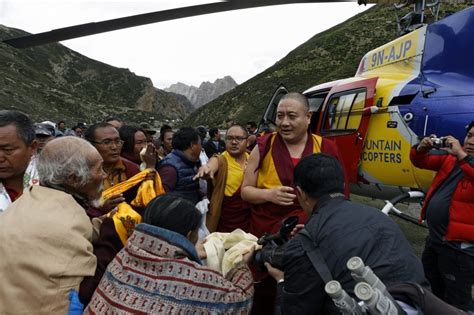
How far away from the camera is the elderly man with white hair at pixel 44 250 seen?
141 cm

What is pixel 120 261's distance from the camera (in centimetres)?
144

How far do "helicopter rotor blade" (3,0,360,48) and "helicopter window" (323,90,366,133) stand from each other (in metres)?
1.69

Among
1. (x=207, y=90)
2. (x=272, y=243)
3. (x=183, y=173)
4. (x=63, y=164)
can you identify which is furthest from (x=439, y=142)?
(x=207, y=90)

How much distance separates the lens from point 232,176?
3115 mm

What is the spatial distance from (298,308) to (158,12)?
3.66m

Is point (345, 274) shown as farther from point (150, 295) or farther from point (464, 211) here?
point (464, 211)

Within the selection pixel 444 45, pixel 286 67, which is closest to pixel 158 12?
pixel 444 45

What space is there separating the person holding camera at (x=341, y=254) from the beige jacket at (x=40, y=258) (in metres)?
0.88

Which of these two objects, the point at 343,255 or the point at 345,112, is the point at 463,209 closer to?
the point at 343,255

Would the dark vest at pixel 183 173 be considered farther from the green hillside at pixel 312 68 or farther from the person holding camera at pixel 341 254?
the green hillside at pixel 312 68

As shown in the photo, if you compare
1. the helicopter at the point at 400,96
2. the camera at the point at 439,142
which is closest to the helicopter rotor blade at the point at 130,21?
the helicopter at the point at 400,96

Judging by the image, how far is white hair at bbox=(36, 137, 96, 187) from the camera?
5.56ft

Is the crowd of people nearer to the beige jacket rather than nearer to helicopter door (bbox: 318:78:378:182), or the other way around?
the beige jacket

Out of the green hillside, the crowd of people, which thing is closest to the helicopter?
the crowd of people
